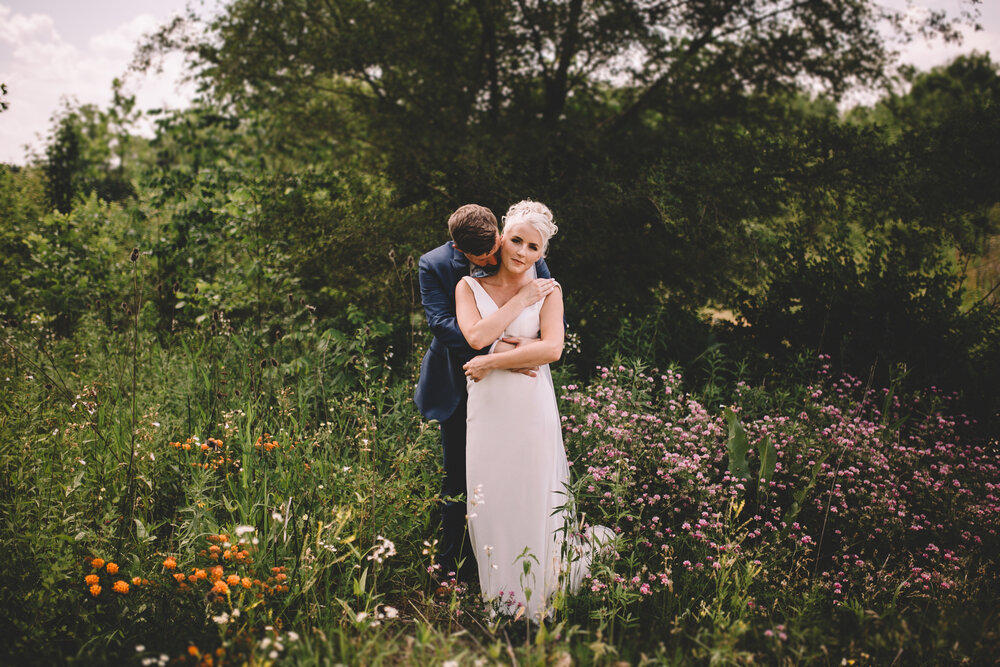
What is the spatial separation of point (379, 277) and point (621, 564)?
3115 millimetres

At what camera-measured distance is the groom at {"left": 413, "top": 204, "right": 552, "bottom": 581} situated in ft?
8.58

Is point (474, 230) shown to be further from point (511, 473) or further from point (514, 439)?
point (511, 473)

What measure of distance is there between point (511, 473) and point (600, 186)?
11.5ft

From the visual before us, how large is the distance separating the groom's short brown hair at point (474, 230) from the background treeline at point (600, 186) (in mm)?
1858

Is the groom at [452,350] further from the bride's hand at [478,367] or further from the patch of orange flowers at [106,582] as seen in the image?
the patch of orange flowers at [106,582]

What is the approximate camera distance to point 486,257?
8.92 feet

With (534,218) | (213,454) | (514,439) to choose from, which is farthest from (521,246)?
(213,454)

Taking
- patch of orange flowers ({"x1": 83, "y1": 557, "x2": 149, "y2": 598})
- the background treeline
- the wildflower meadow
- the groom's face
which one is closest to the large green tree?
the background treeline

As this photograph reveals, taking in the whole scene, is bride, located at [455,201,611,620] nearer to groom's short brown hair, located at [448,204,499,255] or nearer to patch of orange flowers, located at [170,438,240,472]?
groom's short brown hair, located at [448,204,499,255]

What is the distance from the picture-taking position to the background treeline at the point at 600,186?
5.18 metres

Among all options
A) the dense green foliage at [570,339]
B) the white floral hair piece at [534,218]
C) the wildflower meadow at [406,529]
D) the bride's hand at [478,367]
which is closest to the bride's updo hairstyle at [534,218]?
the white floral hair piece at [534,218]

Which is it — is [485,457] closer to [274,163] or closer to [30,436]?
[30,436]

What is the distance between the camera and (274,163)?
288 inches

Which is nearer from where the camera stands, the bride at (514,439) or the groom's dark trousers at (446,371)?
the bride at (514,439)
